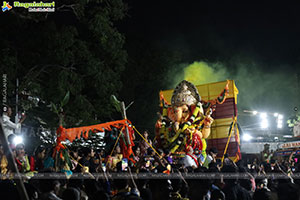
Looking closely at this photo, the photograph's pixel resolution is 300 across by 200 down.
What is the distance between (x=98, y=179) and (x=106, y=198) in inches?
44.2

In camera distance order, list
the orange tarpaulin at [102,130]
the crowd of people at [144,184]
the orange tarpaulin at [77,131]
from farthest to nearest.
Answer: the orange tarpaulin at [102,130], the orange tarpaulin at [77,131], the crowd of people at [144,184]

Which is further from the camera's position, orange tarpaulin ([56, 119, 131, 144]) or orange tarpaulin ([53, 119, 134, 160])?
orange tarpaulin ([53, 119, 134, 160])

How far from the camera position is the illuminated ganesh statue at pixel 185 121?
14.5 metres

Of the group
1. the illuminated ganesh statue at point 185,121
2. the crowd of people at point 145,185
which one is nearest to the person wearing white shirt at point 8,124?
the crowd of people at point 145,185

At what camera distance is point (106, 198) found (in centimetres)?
579

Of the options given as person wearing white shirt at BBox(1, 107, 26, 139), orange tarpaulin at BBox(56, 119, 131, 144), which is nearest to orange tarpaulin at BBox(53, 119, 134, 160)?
orange tarpaulin at BBox(56, 119, 131, 144)

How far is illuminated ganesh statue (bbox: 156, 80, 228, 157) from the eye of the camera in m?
14.5

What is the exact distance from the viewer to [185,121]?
1502 centimetres

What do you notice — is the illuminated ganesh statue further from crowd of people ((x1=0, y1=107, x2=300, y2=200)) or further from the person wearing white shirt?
crowd of people ((x1=0, y1=107, x2=300, y2=200))

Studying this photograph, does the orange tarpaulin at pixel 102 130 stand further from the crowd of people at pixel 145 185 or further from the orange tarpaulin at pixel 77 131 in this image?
the crowd of people at pixel 145 185

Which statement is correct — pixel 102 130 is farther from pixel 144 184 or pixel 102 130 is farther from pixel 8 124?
pixel 144 184

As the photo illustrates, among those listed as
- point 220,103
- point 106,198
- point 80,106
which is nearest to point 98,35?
point 80,106

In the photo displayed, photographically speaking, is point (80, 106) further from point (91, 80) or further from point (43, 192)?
point (43, 192)

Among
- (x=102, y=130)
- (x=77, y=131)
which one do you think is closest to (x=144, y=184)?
(x=77, y=131)
